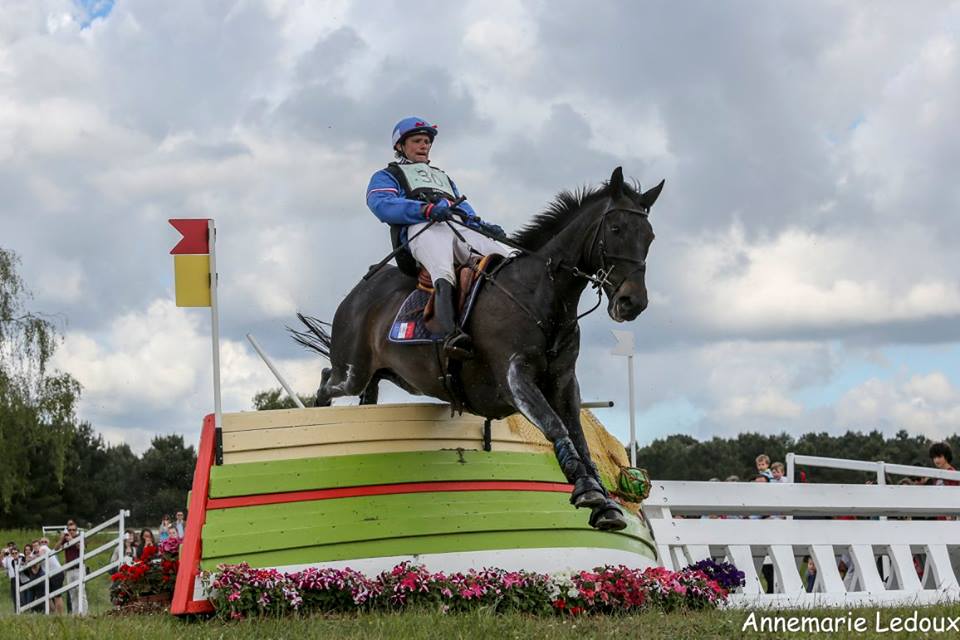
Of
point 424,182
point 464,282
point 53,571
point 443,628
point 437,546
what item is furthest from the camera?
point 53,571

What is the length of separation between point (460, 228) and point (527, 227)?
0.62 meters

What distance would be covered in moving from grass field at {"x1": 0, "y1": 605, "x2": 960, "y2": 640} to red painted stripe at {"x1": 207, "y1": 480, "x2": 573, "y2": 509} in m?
0.87

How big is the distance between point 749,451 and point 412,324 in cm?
3731

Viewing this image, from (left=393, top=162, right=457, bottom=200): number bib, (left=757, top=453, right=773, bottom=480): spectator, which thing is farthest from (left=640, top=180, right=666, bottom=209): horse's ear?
(left=757, top=453, right=773, bottom=480): spectator

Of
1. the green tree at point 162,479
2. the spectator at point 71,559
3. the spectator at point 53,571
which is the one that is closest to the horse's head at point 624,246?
the spectator at point 53,571

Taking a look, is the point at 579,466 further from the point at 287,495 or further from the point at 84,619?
the point at 84,619

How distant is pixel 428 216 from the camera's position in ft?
24.3

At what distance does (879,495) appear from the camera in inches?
386

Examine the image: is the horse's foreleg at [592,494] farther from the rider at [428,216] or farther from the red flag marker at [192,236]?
the red flag marker at [192,236]

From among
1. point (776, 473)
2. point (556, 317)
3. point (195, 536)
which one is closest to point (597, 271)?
point (556, 317)

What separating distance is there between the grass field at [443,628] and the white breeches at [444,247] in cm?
212

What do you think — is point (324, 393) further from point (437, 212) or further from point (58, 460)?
point (58, 460)

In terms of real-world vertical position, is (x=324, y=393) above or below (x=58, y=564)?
above

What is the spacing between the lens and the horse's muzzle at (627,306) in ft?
21.1
